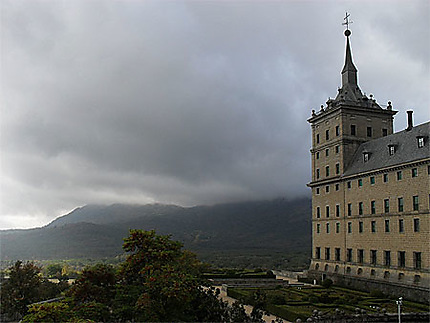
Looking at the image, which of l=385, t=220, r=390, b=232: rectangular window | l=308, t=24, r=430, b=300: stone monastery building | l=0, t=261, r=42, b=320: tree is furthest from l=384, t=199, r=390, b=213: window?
l=0, t=261, r=42, b=320: tree

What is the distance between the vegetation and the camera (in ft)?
64.8

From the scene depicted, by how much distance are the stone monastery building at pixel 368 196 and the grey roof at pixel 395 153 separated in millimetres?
99

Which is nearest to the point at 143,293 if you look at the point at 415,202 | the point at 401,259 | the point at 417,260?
the point at 417,260

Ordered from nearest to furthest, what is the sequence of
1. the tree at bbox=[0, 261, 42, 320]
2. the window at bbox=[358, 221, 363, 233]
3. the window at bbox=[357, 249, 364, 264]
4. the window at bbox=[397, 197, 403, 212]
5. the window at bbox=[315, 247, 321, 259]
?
the tree at bbox=[0, 261, 42, 320] → the window at bbox=[397, 197, 403, 212] → the window at bbox=[357, 249, 364, 264] → the window at bbox=[358, 221, 363, 233] → the window at bbox=[315, 247, 321, 259]

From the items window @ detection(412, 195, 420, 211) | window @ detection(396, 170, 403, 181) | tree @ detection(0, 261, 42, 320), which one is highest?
window @ detection(396, 170, 403, 181)

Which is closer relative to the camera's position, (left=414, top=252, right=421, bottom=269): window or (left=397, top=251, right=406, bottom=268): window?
(left=414, top=252, right=421, bottom=269): window

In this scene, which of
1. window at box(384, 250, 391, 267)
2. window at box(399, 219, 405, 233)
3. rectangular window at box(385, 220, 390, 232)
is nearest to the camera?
window at box(399, 219, 405, 233)

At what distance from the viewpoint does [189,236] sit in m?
186

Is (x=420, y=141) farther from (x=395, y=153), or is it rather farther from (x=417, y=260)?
(x=417, y=260)

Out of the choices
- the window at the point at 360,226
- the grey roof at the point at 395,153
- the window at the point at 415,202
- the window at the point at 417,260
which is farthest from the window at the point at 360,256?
the window at the point at 415,202

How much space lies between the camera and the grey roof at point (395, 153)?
4009 cm

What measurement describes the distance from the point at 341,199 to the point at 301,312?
22.7 meters

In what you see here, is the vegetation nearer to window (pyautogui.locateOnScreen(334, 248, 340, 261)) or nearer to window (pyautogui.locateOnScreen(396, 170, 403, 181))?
window (pyautogui.locateOnScreen(396, 170, 403, 181))

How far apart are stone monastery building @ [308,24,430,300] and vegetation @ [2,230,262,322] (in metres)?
21.8
